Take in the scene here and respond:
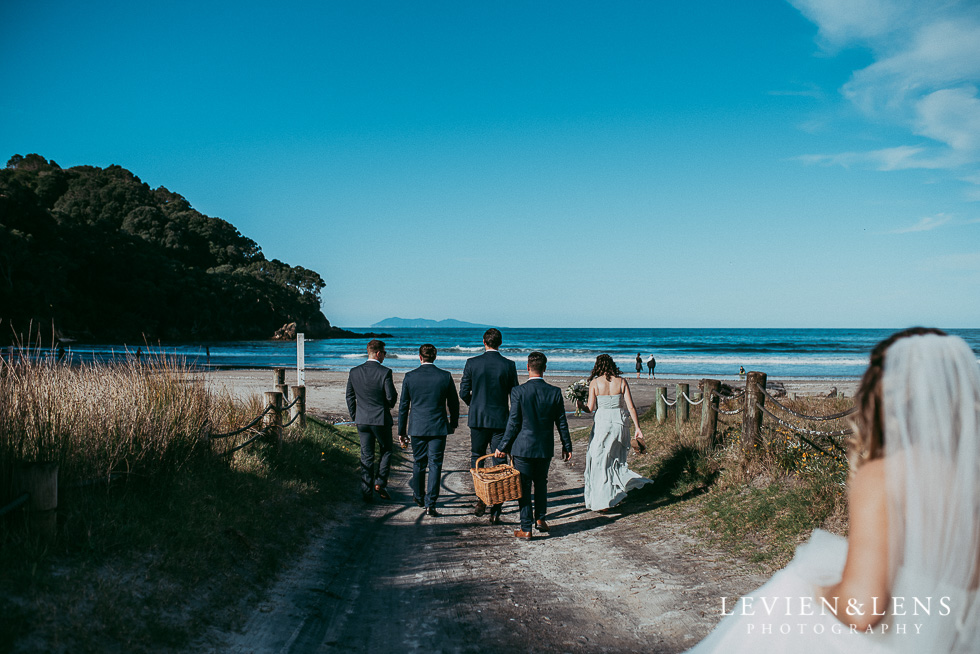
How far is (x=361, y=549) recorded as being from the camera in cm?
610

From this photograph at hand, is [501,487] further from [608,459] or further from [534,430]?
[608,459]

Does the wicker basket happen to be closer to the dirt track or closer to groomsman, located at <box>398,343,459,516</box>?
the dirt track

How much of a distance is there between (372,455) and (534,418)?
2.52m

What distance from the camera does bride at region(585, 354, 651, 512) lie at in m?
7.27

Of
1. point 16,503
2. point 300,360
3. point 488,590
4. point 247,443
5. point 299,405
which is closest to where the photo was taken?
point 16,503

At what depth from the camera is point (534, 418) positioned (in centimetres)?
662

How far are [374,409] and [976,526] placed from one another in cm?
650

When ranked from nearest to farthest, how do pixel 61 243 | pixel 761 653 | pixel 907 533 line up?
pixel 907 533 < pixel 761 653 < pixel 61 243

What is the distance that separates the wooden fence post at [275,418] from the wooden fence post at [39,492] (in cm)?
378

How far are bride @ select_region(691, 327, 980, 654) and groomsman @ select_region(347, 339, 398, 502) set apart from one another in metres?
6.11

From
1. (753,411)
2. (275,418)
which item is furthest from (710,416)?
(275,418)

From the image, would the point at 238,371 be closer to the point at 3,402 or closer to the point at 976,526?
the point at 3,402

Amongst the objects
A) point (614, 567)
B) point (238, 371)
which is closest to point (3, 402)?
point (614, 567)

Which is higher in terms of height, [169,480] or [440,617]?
[169,480]
